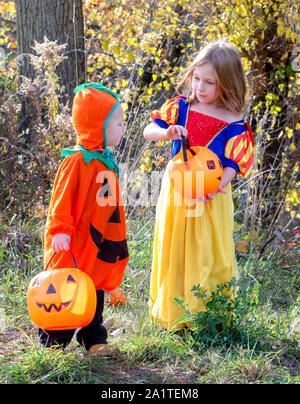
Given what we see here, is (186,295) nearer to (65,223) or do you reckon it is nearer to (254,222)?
(65,223)

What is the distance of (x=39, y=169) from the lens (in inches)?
174

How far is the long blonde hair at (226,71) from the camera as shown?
2.94 meters

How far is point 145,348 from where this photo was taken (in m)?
2.78

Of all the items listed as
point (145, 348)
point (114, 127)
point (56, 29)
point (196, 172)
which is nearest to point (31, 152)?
point (56, 29)

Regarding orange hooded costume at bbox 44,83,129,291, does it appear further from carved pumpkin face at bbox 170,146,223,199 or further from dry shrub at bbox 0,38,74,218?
dry shrub at bbox 0,38,74,218

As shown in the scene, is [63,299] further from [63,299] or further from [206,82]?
[206,82]

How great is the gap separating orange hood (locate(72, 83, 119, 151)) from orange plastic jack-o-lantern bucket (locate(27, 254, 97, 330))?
673 millimetres

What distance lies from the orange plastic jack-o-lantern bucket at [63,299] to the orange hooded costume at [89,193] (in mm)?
199

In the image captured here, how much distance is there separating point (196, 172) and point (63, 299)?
966 mm

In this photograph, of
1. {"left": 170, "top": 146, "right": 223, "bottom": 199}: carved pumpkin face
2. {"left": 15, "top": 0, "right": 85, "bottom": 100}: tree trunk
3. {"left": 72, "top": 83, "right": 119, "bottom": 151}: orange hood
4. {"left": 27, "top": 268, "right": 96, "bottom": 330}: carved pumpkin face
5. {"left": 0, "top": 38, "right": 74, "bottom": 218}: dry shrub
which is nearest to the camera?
{"left": 27, "top": 268, "right": 96, "bottom": 330}: carved pumpkin face

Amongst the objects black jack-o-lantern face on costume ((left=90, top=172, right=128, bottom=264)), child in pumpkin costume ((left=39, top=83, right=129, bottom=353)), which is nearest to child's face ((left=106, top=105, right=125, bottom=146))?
child in pumpkin costume ((left=39, top=83, right=129, bottom=353))

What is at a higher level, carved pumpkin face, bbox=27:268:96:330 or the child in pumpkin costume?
the child in pumpkin costume

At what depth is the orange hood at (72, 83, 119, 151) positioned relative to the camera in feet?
8.70

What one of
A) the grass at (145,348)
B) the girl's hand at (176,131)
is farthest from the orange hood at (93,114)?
the grass at (145,348)
